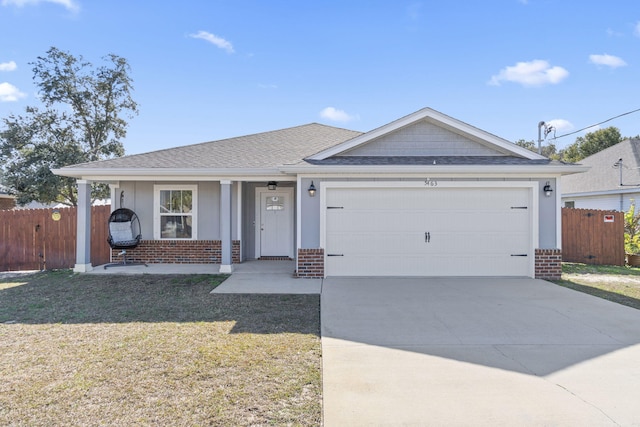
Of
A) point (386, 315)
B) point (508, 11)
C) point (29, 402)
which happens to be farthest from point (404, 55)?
point (29, 402)

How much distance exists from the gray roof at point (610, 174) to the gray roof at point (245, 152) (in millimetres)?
11078

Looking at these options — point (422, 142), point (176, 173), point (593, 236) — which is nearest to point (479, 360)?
point (422, 142)

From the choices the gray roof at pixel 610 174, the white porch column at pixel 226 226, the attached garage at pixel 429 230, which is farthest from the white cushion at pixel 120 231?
the gray roof at pixel 610 174

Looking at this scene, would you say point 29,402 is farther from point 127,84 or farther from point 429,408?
point 127,84

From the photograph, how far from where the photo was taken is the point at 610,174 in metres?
16.2

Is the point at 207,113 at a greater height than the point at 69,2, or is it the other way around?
the point at 69,2

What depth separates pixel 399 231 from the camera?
858 cm

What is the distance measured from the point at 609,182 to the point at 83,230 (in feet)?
63.1

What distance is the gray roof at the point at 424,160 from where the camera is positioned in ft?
27.5

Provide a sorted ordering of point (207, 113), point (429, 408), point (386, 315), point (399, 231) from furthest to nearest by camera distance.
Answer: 1. point (207, 113)
2. point (399, 231)
3. point (386, 315)
4. point (429, 408)

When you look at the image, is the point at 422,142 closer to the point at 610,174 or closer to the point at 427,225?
the point at 427,225

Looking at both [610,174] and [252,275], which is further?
[610,174]

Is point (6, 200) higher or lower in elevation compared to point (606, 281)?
higher

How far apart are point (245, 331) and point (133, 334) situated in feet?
4.62
